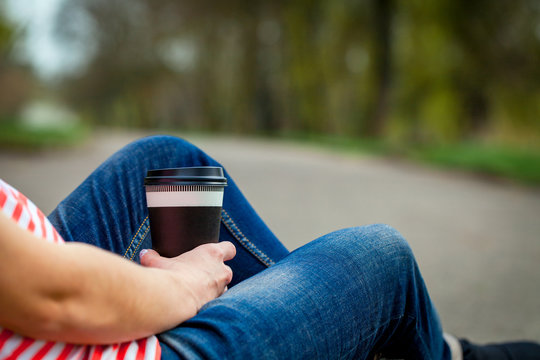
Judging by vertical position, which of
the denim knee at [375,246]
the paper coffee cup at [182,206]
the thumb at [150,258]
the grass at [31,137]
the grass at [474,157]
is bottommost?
the grass at [474,157]

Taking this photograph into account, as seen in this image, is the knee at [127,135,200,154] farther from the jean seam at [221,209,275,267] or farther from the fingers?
the fingers

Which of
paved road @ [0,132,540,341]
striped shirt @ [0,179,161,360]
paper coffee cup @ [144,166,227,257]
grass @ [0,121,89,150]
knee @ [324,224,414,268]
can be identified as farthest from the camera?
grass @ [0,121,89,150]

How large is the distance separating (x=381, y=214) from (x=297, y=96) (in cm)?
1126

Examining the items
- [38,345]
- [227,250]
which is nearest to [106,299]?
[38,345]

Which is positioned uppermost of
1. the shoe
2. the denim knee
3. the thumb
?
the thumb

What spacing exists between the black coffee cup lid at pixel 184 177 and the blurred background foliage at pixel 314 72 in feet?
23.3

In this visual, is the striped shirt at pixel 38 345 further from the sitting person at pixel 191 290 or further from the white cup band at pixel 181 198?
the white cup band at pixel 181 198

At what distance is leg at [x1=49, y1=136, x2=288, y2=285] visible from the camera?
1244 millimetres

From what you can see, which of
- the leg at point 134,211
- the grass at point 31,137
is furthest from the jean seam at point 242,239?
the grass at point 31,137

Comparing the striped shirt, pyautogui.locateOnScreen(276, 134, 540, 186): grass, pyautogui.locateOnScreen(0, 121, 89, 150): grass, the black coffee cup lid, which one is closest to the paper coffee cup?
the black coffee cup lid

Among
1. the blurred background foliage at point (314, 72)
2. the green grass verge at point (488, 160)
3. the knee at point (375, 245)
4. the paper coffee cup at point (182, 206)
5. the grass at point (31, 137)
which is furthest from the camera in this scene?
the blurred background foliage at point (314, 72)

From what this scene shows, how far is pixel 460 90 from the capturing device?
425 inches

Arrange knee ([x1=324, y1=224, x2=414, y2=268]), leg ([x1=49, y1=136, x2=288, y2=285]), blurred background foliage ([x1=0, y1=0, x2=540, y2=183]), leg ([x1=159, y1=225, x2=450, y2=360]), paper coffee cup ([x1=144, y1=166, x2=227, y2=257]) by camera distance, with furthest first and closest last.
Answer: blurred background foliage ([x1=0, y1=0, x2=540, y2=183])
leg ([x1=49, y1=136, x2=288, y2=285])
knee ([x1=324, y1=224, x2=414, y2=268])
paper coffee cup ([x1=144, y1=166, x2=227, y2=257])
leg ([x1=159, y1=225, x2=450, y2=360])

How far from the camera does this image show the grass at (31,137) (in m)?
8.52
